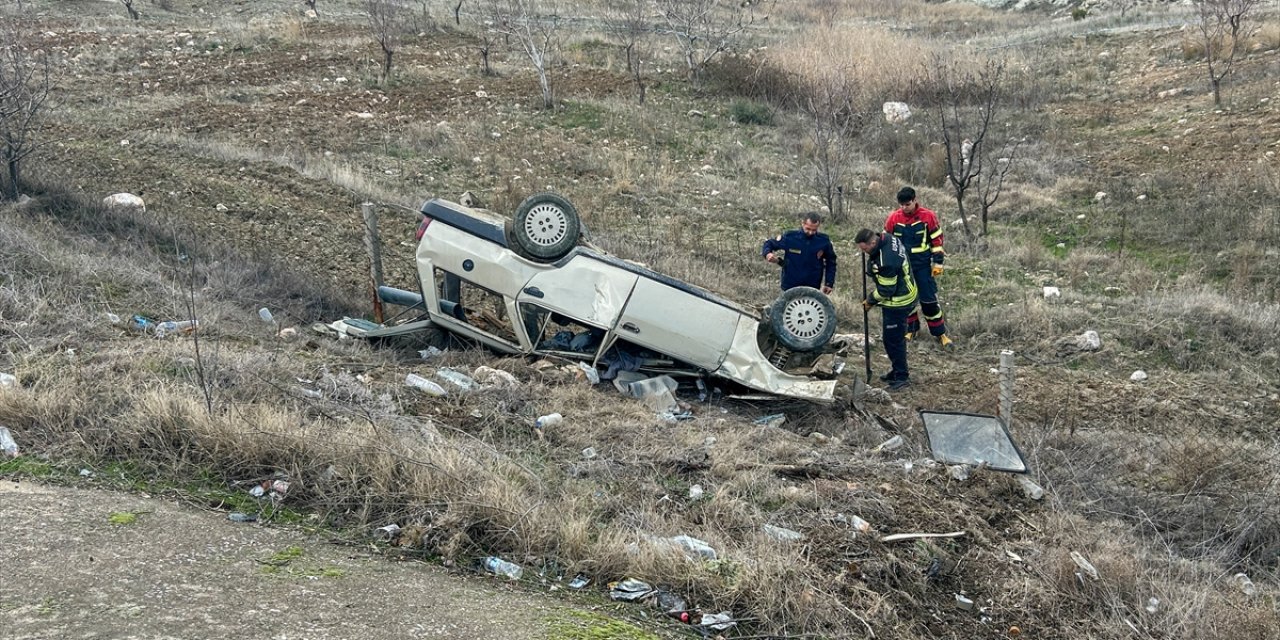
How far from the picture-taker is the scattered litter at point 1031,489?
231 inches

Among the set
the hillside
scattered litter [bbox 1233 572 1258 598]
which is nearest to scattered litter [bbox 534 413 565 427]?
the hillside

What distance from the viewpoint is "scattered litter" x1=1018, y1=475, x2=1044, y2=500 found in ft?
19.3

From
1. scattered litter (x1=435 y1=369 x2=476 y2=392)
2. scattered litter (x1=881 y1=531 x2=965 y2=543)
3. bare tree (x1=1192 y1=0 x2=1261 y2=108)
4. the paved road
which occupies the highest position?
bare tree (x1=1192 y1=0 x2=1261 y2=108)

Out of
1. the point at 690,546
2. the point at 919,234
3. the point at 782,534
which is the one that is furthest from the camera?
the point at 919,234

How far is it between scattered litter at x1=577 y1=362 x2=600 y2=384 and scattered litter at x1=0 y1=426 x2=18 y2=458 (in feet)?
11.9

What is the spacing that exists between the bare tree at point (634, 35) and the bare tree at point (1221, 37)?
10.8 meters

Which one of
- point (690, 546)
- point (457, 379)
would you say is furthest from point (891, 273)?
point (690, 546)

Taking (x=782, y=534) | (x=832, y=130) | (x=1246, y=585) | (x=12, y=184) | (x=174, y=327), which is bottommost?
(x=1246, y=585)

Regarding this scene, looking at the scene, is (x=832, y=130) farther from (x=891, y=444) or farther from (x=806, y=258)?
(x=891, y=444)

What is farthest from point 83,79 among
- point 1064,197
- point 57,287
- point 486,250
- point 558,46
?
point 1064,197

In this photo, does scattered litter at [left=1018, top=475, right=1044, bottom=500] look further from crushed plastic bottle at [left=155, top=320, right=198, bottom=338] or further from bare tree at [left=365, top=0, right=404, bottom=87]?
bare tree at [left=365, top=0, right=404, bottom=87]

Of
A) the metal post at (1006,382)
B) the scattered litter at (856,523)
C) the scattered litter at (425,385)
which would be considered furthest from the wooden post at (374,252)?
the metal post at (1006,382)

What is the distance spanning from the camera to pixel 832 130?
611 inches

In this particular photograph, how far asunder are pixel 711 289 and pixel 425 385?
14.9 feet
